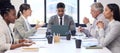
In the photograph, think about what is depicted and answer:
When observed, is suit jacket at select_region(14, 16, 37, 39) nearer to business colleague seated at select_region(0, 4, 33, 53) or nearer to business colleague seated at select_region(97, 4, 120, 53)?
business colleague seated at select_region(0, 4, 33, 53)

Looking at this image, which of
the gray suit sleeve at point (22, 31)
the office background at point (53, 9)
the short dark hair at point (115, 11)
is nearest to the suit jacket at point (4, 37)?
the gray suit sleeve at point (22, 31)

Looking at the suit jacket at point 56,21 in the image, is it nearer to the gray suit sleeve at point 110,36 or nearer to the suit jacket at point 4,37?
the gray suit sleeve at point 110,36

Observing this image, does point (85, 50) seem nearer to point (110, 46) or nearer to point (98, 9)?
point (110, 46)

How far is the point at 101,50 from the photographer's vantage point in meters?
2.88

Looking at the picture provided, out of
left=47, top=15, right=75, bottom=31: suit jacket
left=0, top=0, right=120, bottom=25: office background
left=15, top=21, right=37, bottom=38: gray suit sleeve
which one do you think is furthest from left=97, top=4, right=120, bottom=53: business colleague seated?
left=0, top=0, right=120, bottom=25: office background

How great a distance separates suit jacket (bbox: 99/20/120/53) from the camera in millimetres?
3160

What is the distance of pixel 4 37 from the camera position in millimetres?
2836

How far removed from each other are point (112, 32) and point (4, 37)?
1.35 metres

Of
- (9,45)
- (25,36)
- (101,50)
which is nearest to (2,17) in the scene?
(9,45)

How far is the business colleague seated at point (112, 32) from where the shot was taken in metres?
3.17

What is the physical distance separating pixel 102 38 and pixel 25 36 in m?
1.31

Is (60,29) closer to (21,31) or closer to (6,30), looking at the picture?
(21,31)

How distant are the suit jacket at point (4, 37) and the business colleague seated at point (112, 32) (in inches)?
45.6

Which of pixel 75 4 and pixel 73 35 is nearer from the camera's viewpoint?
pixel 73 35
